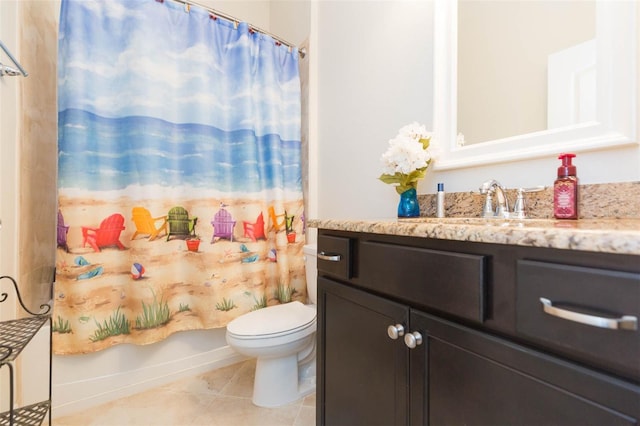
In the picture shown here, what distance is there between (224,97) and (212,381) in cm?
165

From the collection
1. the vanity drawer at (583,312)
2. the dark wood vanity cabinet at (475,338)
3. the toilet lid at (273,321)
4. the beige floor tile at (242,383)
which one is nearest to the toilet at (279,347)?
the toilet lid at (273,321)

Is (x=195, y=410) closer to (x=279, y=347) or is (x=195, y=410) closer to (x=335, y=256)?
(x=279, y=347)

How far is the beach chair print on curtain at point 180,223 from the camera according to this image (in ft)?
5.23

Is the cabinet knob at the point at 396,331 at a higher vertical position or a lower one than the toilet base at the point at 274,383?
higher

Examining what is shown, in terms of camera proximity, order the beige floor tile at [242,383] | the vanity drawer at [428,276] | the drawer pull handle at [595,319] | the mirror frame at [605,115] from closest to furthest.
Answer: the drawer pull handle at [595,319] → the vanity drawer at [428,276] → the mirror frame at [605,115] → the beige floor tile at [242,383]

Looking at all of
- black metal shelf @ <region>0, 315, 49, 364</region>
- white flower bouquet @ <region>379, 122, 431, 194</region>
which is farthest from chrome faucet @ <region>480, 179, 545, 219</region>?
black metal shelf @ <region>0, 315, 49, 364</region>

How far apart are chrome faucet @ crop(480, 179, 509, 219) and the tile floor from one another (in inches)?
46.3

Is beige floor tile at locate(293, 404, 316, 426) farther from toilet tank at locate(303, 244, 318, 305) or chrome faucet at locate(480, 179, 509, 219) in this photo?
chrome faucet at locate(480, 179, 509, 219)

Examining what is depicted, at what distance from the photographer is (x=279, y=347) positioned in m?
1.32

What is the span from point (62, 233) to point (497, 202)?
1.83m

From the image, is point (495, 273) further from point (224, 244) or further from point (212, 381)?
point (212, 381)

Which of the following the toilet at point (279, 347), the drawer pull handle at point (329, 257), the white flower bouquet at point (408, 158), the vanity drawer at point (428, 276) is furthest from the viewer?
the toilet at point (279, 347)

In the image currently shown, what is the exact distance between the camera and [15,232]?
124 cm

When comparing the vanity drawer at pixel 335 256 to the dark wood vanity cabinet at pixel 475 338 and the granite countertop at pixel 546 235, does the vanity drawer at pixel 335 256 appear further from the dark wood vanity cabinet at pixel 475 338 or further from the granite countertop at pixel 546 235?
the granite countertop at pixel 546 235
